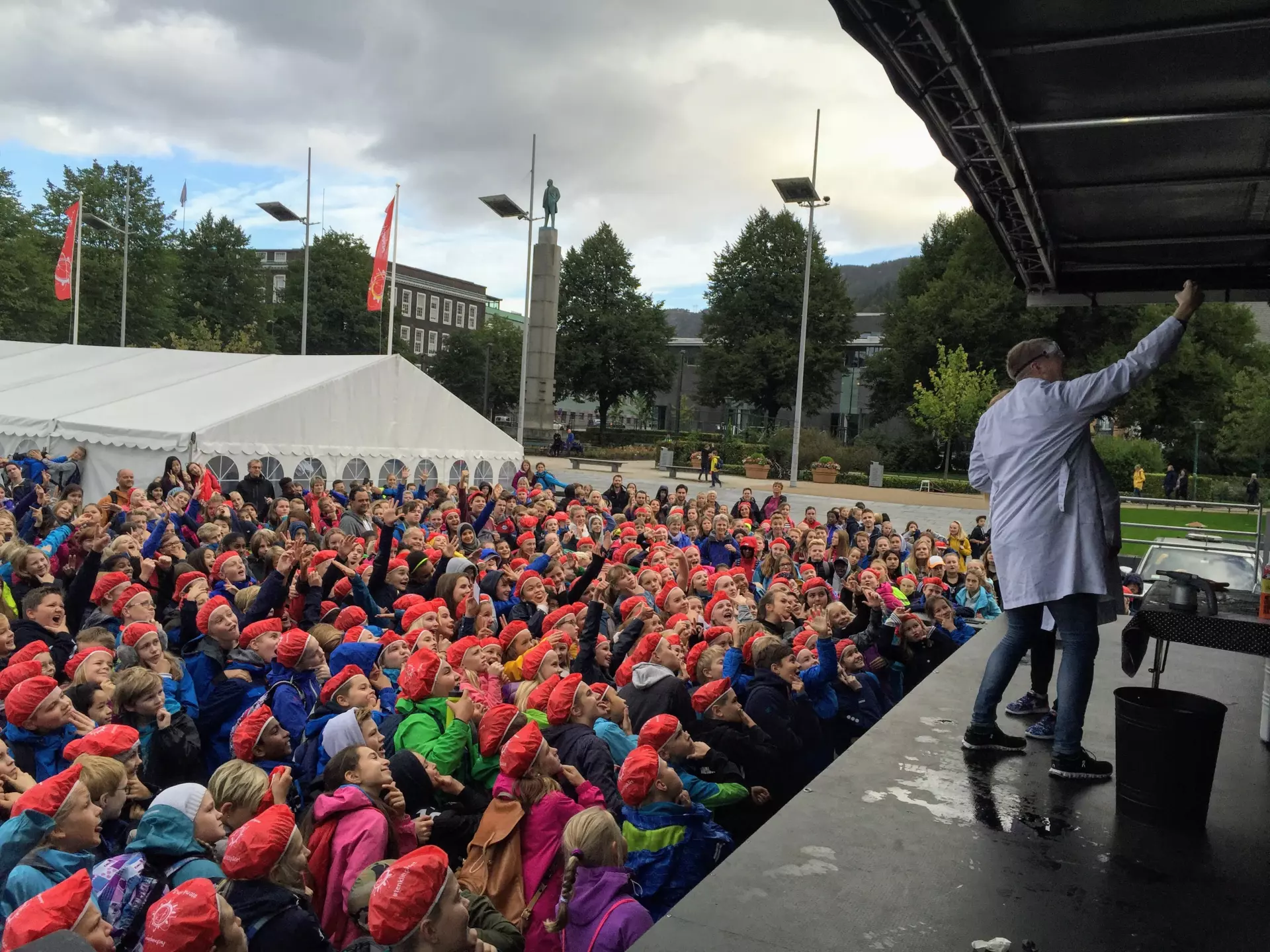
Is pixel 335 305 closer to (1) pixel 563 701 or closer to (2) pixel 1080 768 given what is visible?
(1) pixel 563 701

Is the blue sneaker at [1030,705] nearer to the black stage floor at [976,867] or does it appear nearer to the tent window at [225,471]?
the black stage floor at [976,867]

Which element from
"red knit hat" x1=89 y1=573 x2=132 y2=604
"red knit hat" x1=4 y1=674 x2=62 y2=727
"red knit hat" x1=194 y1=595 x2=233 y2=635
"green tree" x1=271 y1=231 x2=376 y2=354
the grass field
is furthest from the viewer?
"green tree" x1=271 y1=231 x2=376 y2=354

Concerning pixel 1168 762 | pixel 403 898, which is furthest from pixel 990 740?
pixel 403 898

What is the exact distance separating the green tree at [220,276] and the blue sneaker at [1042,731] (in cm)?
6624

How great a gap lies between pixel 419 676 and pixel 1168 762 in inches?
134

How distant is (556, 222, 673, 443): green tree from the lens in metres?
58.9

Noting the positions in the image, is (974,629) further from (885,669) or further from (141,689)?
(141,689)

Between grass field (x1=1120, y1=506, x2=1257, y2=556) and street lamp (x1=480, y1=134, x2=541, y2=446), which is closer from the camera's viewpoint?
grass field (x1=1120, y1=506, x2=1257, y2=556)

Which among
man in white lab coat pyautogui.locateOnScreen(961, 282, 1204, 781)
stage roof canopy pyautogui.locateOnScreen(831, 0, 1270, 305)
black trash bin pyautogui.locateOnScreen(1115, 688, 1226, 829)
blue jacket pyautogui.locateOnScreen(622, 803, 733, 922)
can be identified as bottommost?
blue jacket pyautogui.locateOnScreen(622, 803, 733, 922)

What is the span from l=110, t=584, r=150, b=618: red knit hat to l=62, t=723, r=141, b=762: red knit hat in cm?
231

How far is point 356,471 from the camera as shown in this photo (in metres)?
19.0

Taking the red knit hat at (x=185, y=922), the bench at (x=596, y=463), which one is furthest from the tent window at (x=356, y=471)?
the bench at (x=596, y=463)

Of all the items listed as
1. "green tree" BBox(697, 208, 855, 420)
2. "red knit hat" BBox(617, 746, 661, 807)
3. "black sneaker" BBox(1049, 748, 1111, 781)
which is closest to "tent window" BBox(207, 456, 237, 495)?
"red knit hat" BBox(617, 746, 661, 807)

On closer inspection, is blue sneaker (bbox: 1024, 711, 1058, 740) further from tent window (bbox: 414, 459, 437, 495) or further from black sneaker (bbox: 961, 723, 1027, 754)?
tent window (bbox: 414, 459, 437, 495)
